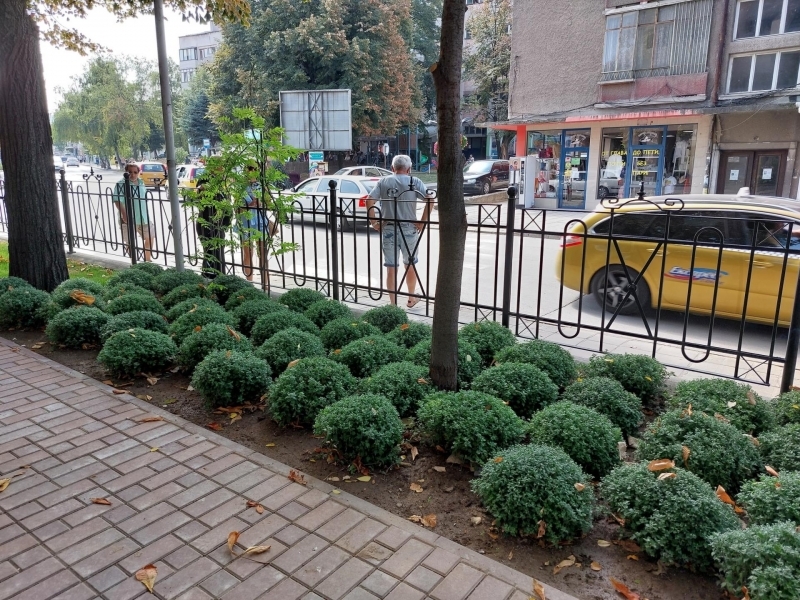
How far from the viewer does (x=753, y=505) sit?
2.69 metres

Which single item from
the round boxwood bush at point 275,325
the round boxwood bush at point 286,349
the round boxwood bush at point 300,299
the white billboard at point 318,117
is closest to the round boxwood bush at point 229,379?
the round boxwood bush at point 286,349

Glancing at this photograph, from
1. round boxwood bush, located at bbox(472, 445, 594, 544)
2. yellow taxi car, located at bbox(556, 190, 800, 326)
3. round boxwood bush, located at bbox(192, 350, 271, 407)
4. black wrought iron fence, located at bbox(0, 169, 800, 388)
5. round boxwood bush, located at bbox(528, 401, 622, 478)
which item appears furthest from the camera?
yellow taxi car, located at bbox(556, 190, 800, 326)

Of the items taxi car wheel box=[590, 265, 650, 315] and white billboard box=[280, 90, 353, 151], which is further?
white billboard box=[280, 90, 353, 151]

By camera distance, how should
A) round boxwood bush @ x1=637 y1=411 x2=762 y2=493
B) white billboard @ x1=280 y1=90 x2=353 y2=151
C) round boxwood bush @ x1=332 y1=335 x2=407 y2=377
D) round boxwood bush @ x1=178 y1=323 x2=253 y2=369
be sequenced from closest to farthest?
round boxwood bush @ x1=637 y1=411 x2=762 y2=493 → round boxwood bush @ x1=332 y1=335 x2=407 y2=377 → round boxwood bush @ x1=178 y1=323 x2=253 y2=369 → white billboard @ x1=280 y1=90 x2=353 y2=151

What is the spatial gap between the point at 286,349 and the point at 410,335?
3.61 ft

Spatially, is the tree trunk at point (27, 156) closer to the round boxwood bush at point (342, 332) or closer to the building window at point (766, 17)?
the round boxwood bush at point (342, 332)

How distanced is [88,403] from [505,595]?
3317mm

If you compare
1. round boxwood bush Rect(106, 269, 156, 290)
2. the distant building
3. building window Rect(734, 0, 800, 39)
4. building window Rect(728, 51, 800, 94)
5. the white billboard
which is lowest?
round boxwood bush Rect(106, 269, 156, 290)

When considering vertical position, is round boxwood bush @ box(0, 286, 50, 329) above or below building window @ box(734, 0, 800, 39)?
below

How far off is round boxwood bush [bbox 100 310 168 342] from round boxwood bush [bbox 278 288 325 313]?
1.21 meters

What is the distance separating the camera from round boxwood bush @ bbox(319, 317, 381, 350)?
505 cm

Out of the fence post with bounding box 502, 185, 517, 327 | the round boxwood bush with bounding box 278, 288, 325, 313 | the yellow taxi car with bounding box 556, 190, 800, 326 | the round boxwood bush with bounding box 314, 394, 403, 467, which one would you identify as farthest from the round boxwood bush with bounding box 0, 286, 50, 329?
the yellow taxi car with bounding box 556, 190, 800, 326

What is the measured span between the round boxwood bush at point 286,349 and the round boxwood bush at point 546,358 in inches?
56.9

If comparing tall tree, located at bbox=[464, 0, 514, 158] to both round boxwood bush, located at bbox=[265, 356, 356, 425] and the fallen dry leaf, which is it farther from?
the fallen dry leaf
